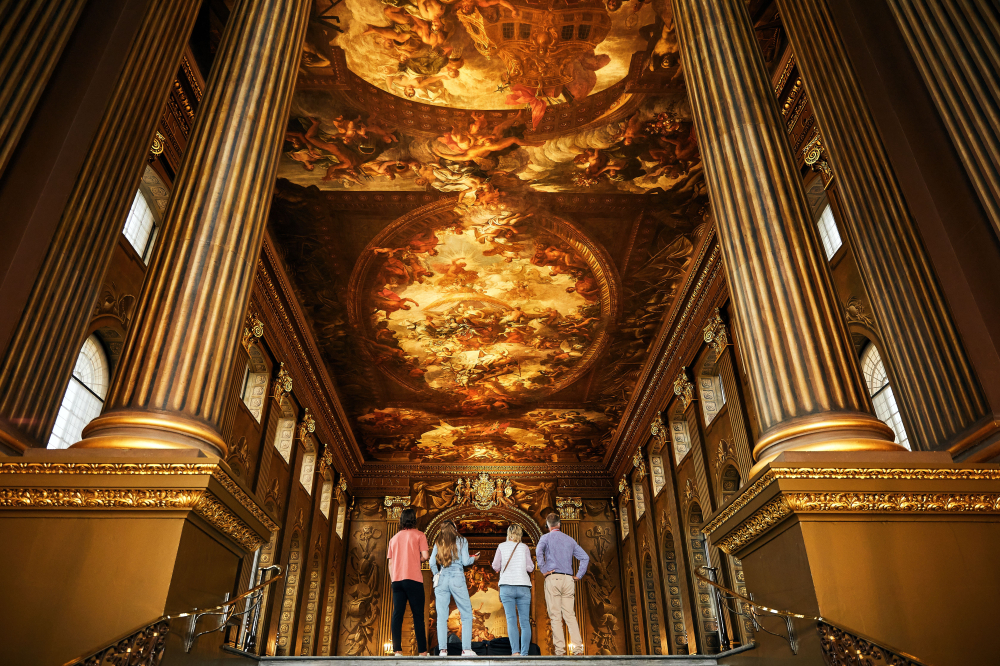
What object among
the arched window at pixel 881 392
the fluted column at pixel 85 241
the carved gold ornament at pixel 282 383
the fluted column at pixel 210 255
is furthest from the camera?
the carved gold ornament at pixel 282 383

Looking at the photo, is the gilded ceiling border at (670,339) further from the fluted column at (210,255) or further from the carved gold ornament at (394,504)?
the fluted column at (210,255)

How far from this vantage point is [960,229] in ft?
16.9

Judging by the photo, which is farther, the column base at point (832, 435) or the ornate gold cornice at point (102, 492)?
the column base at point (832, 435)

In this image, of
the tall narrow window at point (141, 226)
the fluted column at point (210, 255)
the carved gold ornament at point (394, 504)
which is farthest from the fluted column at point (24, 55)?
the carved gold ornament at point (394, 504)

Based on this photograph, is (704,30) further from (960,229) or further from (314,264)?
(314,264)

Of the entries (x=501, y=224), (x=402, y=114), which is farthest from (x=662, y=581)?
(x=402, y=114)

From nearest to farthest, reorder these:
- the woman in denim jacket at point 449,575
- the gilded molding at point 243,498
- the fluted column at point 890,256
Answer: the gilded molding at point 243,498 < the fluted column at point 890,256 < the woman in denim jacket at point 449,575

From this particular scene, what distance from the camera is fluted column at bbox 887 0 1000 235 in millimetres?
4574

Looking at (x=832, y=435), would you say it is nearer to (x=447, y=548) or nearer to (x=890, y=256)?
(x=890, y=256)

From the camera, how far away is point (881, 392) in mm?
8430

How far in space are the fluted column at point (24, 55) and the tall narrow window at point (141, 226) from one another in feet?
12.7

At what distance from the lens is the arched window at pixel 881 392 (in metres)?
8.16

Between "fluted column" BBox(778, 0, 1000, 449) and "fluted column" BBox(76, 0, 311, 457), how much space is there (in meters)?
4.99

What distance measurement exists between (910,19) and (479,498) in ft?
65.3
